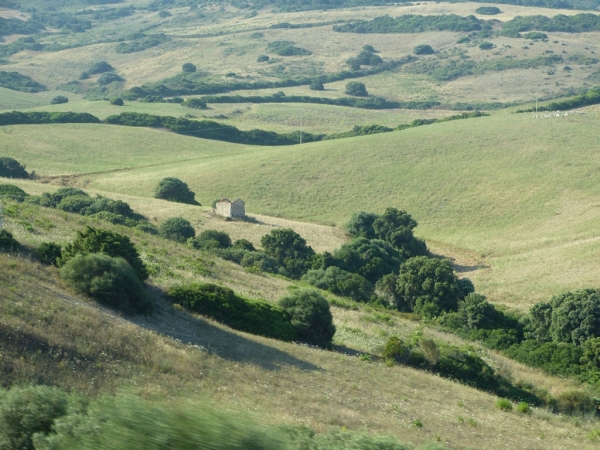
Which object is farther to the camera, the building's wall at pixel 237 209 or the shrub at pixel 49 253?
the building's wall at pixel 237 209

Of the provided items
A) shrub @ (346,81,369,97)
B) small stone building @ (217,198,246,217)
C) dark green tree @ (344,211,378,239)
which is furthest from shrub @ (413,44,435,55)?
small stone building @ (217,198,246,217)

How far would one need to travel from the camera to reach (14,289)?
1995cm

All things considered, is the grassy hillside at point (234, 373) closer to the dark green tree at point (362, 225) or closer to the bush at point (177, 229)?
the bush at point (177, 229)

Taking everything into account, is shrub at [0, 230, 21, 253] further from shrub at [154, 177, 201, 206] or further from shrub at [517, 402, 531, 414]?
shrub at [154, 177, 201, 206]

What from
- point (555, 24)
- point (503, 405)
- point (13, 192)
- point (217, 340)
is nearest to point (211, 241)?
point (13, 192)

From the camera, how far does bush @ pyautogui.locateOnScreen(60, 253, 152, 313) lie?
22656 mm

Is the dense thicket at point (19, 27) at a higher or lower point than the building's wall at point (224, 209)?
higher

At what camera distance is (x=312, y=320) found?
27078 millimetres

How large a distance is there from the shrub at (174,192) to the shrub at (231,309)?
41451 mm

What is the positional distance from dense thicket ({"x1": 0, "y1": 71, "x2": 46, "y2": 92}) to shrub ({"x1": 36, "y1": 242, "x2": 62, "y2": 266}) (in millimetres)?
127957

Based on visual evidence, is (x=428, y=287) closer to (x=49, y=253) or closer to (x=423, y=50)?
(x=49, y=253)

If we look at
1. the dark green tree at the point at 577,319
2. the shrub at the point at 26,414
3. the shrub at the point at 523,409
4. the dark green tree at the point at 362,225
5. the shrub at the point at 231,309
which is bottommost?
the dark green tree at the point at 362,225

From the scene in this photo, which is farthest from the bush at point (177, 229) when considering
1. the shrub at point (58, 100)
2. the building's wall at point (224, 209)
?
the shrub at point (58, 100)

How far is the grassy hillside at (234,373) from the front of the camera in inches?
629
